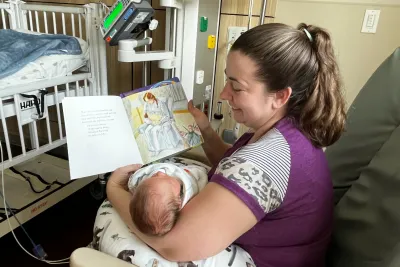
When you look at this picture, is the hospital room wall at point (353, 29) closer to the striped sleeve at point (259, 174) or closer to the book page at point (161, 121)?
the book page at point (161, 121)

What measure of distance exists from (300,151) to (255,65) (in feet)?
0.77

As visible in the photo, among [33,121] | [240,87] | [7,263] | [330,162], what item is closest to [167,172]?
[240,87]

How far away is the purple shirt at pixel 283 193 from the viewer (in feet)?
2.25

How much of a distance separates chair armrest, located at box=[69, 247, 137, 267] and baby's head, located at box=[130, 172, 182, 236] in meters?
0.09

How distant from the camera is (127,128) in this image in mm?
1071

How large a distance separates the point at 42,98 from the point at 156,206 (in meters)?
0.90

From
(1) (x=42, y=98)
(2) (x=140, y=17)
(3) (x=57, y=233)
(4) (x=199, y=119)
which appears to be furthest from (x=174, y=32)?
(3) (x=57, y=233)

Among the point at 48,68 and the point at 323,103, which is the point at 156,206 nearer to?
the point at 323,103

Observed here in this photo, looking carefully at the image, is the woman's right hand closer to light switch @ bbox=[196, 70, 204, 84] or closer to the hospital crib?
light switch @ bbox=[196, 70, 204, 84]

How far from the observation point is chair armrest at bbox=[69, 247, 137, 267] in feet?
2.23

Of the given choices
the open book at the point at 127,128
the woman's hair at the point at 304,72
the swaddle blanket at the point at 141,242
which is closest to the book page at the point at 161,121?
the open book at the point at 127,128

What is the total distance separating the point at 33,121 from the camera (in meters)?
1.39

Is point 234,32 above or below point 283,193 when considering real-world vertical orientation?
above

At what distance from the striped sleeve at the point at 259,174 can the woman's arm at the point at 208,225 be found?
18mm
